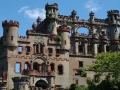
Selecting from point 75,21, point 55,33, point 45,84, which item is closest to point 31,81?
point 45,84

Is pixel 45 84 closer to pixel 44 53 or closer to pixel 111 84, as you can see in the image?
pixel 44 53

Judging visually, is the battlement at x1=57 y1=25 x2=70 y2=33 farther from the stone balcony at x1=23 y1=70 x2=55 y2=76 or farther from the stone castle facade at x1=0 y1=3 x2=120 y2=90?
the stone balcony at x1=23 y1=70 x2=55 y2=76

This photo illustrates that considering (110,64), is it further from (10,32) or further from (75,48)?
(10,32)

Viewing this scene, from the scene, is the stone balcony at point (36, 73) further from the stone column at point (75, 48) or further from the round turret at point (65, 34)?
the stone column at point (75, 48)

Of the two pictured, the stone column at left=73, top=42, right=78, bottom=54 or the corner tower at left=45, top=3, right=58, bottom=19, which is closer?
the stone column at left=73, top=42, right=78, bottom=54

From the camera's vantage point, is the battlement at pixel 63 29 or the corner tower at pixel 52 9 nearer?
the battlement at pixel 63 29

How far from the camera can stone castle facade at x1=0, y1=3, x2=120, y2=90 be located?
7250cm

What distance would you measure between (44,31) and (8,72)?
57.2 ft

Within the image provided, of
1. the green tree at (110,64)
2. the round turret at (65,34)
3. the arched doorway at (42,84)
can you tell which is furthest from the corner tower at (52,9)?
the green tree at (110,64)

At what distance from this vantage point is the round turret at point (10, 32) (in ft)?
241

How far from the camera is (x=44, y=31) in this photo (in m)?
85.0

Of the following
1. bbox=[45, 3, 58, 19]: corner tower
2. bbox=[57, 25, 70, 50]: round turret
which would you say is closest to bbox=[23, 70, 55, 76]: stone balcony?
bbox=[57, 25, 70, 50]: round turret

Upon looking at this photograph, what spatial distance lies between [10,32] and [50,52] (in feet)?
31.5

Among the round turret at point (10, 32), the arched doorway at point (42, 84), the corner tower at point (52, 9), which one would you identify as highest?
the corner tower at point (52, 9)
